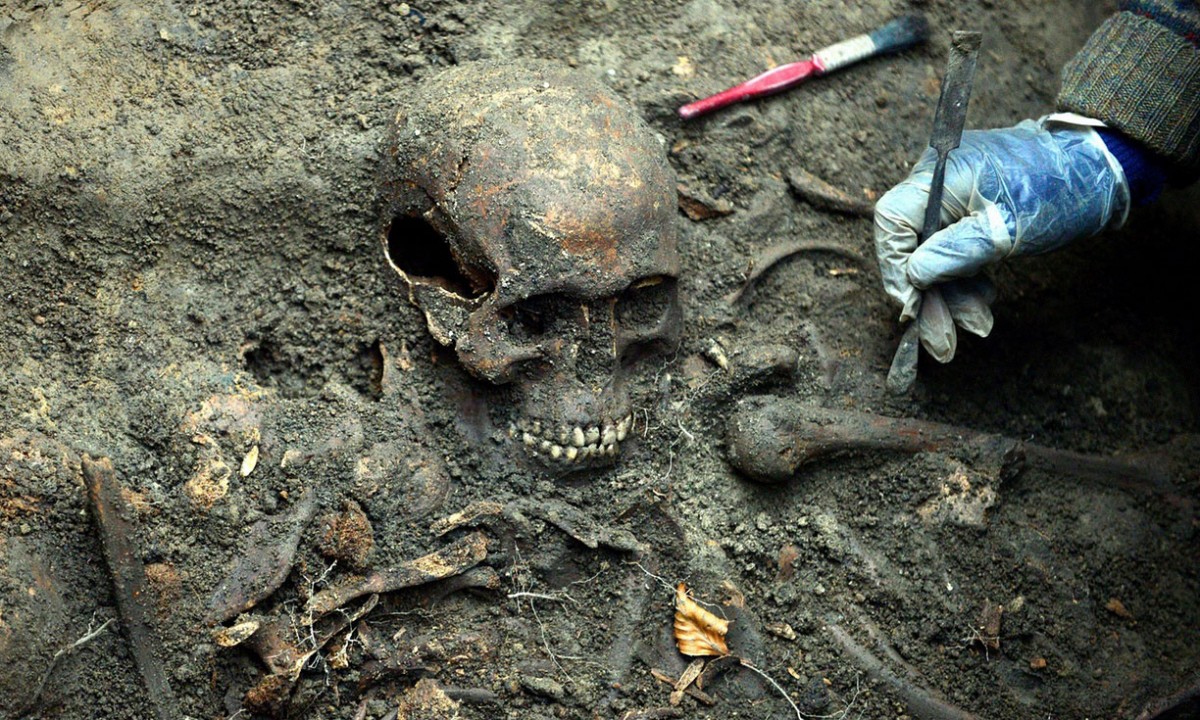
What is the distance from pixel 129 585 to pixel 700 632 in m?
1.59

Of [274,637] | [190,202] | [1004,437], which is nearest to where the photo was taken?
[274,637]

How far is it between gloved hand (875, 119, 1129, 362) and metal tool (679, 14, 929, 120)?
60 cm

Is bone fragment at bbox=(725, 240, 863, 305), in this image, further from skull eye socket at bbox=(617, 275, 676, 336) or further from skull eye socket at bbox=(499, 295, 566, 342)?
skull eye socket at bbox=(499, 295, 566, 342)

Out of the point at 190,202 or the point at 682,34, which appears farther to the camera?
the point at 682,34

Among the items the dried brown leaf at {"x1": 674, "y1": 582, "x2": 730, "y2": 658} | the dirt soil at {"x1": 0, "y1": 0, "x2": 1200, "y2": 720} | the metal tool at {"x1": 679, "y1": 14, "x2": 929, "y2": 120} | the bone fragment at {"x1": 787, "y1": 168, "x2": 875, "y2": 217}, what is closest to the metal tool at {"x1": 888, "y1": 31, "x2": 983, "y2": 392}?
the dirt soil at {"x1": 0, "y1": 0, "x2": 1200, "y2": 720}

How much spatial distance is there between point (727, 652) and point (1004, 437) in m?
1.17

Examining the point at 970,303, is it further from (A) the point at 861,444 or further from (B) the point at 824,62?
(B) the point at 824,62

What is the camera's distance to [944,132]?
3.72 meters

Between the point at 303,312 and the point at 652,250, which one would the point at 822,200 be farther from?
the point at 303,312

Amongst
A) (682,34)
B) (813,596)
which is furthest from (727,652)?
(682,34)

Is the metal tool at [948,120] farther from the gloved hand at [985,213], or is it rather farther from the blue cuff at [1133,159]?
the blue cuff at [1133,159]

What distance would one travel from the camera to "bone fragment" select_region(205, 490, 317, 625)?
3.54 meters

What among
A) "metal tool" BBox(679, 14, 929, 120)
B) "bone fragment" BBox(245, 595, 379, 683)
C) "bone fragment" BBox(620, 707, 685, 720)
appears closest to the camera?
"bone fragment" BBox(245, 595, 379, 683)

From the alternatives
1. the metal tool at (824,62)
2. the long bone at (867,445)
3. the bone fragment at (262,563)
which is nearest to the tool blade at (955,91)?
the metal tool at (824,62)
